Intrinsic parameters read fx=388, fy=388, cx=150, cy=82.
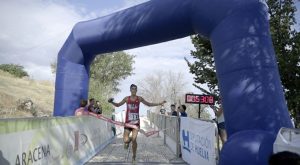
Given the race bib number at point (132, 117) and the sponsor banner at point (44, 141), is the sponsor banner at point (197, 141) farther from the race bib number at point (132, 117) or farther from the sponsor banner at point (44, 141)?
the sponsor banner at point (44, 141)

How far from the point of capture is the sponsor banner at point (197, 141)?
27.3ft

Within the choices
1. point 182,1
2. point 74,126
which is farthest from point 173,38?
point 74,126

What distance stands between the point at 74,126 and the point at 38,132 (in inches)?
127

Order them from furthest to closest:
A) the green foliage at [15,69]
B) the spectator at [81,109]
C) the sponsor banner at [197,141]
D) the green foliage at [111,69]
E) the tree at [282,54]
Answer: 1. the green foliage at [15,69]
2. the green foliage at [111,69]
3. the tree at [282,54]
4. the spectator at [81,109]
5. the sponsor banner at [197,141]

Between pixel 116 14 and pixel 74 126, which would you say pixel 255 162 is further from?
pixel 116 14

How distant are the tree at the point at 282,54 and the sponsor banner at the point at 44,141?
7610 mm

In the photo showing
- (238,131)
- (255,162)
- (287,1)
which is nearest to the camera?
(255,162)

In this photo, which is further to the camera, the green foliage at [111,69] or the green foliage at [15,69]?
the green foliage at [15,69]

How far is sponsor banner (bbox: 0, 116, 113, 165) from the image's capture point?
180 inches

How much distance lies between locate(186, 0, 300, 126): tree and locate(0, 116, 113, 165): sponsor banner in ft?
25.0

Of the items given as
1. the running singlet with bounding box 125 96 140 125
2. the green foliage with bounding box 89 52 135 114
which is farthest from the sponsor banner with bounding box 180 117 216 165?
the green foliage with bounding box 89 52 135 114

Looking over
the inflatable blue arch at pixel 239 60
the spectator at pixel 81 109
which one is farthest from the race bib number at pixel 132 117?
the inflatable blue arch at pixel 239 60

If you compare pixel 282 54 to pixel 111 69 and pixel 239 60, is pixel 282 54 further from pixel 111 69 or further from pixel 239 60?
pixel 111 69

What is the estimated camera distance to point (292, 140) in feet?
14.5
